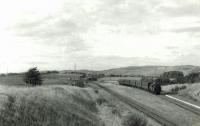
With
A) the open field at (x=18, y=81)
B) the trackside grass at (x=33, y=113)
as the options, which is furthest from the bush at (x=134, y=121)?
the open field at (x=18, y=81)

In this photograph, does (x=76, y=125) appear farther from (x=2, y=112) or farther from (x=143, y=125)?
(x=143, y=125)

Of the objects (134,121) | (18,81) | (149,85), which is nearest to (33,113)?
(134,121)

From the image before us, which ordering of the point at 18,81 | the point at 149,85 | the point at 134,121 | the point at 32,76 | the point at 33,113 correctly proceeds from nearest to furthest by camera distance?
1. the point at 33,113
2. the point at 134,121
3. the point at 32,76
4. the point at 149,85
5. the point at 18,81

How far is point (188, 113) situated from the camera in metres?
45.8

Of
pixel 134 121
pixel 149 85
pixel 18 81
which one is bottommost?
pixel 134 121

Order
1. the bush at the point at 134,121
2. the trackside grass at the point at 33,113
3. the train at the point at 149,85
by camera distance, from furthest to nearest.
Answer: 1. the train at the point at 149,85
2. the bush at the point at 134,121
3. the trackside grass at the point at 33,113

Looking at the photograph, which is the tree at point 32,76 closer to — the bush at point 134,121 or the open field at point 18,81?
the open field at point 18,81

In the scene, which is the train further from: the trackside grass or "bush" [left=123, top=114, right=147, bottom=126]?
the trackside grass

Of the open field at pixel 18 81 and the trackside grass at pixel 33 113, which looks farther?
the open field at pixel 18 81

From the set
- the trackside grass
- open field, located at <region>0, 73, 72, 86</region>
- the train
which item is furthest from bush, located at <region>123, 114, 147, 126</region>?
the train

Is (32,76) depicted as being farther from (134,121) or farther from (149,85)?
(134,121)

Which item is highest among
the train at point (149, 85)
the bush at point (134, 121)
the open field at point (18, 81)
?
the open field at point (18, 81)

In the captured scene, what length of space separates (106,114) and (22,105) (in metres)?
17.3

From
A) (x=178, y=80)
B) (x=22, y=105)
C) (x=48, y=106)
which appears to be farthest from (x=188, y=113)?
(x=178, y=80)
